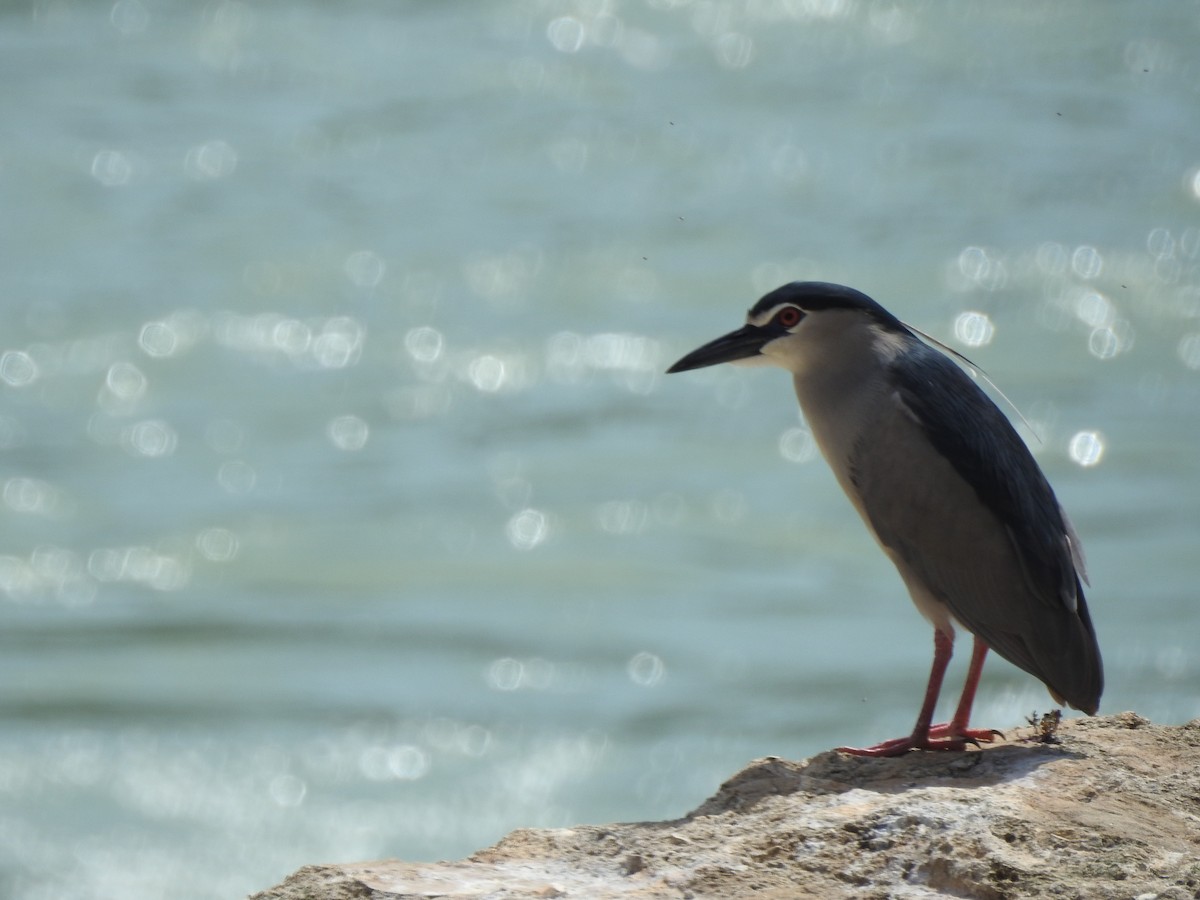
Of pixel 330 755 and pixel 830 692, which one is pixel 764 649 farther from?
pixel 330 755

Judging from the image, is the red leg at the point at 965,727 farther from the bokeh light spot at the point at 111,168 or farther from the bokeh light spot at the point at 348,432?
the bokeh light spot at the point at 111,168

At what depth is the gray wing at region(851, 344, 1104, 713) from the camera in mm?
4953

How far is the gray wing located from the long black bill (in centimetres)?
56

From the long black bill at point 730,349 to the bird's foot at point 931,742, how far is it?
1.40 m

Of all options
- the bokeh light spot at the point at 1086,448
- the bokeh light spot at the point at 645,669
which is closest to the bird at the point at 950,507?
the bokeh light spot at the point at 645,669

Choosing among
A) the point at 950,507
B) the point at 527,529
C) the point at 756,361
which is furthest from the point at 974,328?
the point at 950,507

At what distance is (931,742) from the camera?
15.7 ft

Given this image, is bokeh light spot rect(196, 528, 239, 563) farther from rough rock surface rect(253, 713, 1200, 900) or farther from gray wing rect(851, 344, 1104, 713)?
rough rock surface rect(253, 713, 1200, 900)

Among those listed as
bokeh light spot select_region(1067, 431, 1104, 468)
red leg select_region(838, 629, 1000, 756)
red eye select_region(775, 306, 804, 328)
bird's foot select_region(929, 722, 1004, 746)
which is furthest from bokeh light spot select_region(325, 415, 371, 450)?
bird's foot select_region(929, 722, 1004, 746)

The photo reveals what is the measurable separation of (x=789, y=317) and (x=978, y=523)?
916 millimetres

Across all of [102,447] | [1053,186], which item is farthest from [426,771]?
[1053,186]

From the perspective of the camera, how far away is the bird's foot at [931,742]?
4.69 m

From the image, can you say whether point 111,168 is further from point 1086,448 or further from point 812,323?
point 812,323

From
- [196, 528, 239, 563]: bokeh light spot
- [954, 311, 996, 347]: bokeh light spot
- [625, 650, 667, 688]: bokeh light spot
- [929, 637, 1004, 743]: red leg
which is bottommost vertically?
[929, 637, 1004, 743]: red leg
